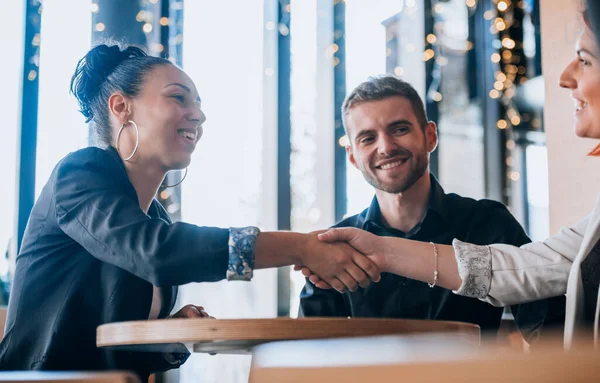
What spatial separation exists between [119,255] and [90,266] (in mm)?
181

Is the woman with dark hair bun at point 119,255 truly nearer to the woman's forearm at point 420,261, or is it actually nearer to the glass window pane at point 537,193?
the woman's forearm at point 420,261

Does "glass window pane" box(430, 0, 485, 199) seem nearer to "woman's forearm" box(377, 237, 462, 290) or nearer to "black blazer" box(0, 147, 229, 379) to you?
"woman's forearm" box(377, 237, 462, 290)

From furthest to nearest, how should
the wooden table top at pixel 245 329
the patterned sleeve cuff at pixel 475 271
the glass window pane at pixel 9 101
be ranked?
the glass window pane at pixel 9 101 → the patterned sleeve cuff at pixel 475 271 → the wooden table top at pixel 245 329

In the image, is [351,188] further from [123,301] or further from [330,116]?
[123,301]

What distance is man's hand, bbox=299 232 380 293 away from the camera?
1.79 meters

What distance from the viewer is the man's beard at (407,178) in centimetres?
217

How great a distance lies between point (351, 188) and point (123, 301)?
2.75 meters

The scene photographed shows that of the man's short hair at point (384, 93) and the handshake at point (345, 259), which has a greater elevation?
the man's short hair at point (384, 93)

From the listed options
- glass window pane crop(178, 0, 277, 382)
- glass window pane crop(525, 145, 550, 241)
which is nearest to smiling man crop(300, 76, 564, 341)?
glass window pane crop(178, 0, 277, 382)

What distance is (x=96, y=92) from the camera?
2.04 m

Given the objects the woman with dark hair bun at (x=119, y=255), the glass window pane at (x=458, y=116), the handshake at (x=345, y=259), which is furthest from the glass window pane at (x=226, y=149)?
the handshake at (x=345, y=259)

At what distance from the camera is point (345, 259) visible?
1812 mm

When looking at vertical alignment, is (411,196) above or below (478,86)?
below

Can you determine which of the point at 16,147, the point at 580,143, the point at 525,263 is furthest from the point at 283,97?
the point at 525,263
